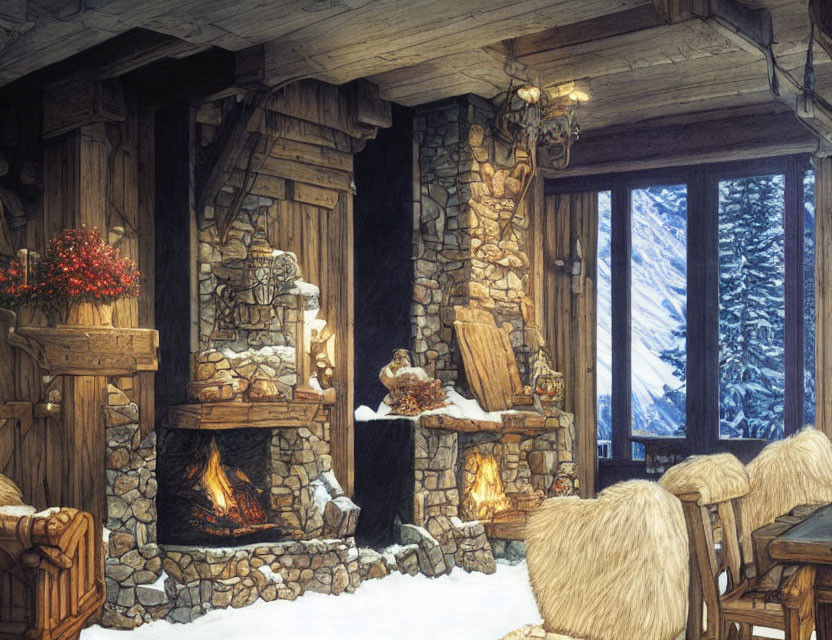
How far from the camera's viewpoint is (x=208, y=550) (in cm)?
734

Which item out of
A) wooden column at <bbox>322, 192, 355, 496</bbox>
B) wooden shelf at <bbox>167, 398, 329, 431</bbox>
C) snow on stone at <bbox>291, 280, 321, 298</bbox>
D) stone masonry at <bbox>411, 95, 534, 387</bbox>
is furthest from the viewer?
stone masonry at <bbox>411, 95, 534, 387</bbox>

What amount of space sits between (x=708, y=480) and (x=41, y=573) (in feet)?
9.85

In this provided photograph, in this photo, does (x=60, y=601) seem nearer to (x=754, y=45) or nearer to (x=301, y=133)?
(x=301, y=133)

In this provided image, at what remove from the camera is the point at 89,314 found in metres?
6.93

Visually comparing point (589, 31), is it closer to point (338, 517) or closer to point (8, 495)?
point (338, 517)

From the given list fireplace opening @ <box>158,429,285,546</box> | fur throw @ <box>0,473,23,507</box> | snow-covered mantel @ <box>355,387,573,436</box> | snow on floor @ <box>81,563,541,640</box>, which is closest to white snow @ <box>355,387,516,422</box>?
snow-covered mantel @ <box>355,387,573,436</box>

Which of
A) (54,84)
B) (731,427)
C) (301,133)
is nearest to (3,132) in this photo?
(54,84)

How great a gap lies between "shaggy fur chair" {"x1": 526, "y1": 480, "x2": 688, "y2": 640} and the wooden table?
1.56 feet

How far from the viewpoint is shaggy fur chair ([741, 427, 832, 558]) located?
5605 mm

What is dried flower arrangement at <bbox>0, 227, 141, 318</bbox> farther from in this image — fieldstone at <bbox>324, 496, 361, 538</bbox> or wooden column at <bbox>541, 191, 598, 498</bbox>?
wooden column at <bbox>541, 191, 598, 498</bbox>

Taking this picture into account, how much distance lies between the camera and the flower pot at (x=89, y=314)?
687 centimetres

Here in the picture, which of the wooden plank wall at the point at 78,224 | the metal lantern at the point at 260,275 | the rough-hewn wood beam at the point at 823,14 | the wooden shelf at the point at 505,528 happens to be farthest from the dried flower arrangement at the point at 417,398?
the rough-hewn wood beam at the point at 823,14

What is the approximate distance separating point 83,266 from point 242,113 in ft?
5.29

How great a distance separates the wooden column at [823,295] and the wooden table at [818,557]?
5.96 meters
